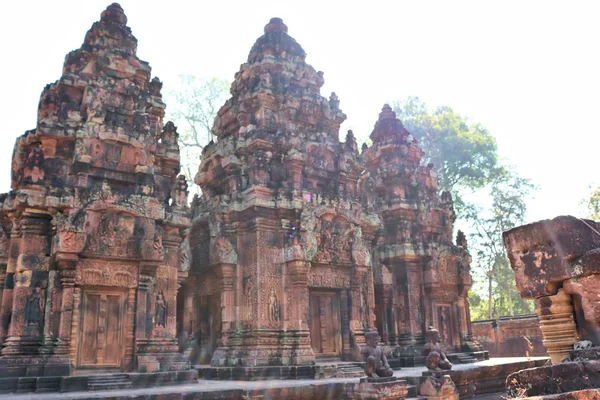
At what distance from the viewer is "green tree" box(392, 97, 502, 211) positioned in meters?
27.0

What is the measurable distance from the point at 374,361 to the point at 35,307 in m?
6.20

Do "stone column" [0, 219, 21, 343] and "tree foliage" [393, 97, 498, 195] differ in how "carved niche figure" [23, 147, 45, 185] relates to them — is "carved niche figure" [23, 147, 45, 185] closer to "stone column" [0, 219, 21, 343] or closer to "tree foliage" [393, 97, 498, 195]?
"stone column" [0, 219, 21, 343]

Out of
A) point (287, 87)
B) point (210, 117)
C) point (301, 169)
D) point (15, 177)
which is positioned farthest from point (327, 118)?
point (210, 117)

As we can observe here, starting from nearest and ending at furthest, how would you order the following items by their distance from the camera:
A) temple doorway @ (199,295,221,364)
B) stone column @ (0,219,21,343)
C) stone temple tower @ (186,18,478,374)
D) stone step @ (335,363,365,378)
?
stone column @ (0,219,21,343) → stone step @ (335,363,365,378) → stone temple tower @ (186,18,478,374) → temple doorway @ (199,295,221,364)

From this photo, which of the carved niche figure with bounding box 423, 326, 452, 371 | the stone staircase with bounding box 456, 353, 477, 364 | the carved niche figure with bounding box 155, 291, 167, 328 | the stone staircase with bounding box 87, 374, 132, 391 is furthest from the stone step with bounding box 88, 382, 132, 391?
the stone staircase with bounding box 456, 353, 477, 364

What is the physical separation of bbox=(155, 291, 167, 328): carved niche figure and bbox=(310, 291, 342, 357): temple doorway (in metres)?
4.04

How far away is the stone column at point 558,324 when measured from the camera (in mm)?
4715

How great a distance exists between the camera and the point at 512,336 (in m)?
20.1

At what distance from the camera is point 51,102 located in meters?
10.6

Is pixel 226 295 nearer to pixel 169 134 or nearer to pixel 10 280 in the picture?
pixel 169 134

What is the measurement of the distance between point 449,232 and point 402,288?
3.38 meters

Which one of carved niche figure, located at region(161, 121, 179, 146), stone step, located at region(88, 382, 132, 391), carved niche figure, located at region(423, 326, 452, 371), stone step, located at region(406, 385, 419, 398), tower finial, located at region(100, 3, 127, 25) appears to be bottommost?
stone step, located at region(406, 385, 419, 398)

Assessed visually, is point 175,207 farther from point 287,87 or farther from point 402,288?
point 402,288

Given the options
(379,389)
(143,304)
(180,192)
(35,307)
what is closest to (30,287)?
(35,307)
